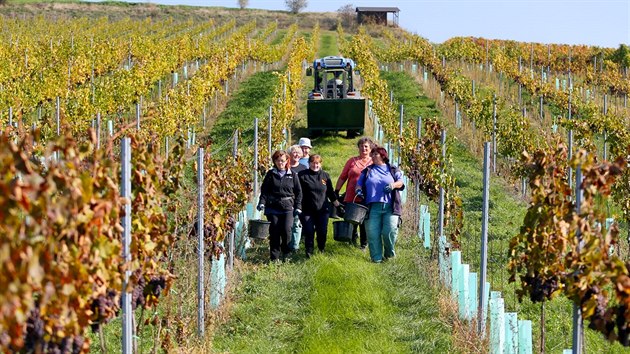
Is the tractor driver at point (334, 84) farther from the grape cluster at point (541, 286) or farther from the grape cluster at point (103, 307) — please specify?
the grape cluster at point (103, 307)

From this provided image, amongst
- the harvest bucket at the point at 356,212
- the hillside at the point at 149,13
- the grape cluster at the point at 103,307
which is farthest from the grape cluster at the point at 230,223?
the hillside at the point at 149,13

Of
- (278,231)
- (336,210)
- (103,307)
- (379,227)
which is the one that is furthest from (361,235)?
(103,307)

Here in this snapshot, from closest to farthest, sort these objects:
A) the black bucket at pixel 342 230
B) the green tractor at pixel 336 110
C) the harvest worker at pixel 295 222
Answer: the harvest worker at pixel 295 222 < the black bucket at pixel 342 230 < the green tractor at pixel 336 110

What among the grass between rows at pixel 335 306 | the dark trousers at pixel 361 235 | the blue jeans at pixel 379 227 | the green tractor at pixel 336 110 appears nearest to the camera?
the grass between rows at pixel 335 306

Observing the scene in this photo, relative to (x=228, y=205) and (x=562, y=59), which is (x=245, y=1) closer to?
(x=562, y=59)

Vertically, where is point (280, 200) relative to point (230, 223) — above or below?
above

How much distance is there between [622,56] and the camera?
41062 millimetres

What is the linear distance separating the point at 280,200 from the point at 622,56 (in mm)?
34509

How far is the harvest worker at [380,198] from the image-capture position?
10.1 m

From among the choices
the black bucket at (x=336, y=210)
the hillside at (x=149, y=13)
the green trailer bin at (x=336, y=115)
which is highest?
the hillside at (x=149, y=13)

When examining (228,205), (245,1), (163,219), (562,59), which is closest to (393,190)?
(228,205)

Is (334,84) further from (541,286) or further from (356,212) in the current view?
(541,286)

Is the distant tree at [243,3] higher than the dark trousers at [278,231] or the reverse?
higher

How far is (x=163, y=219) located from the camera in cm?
585
